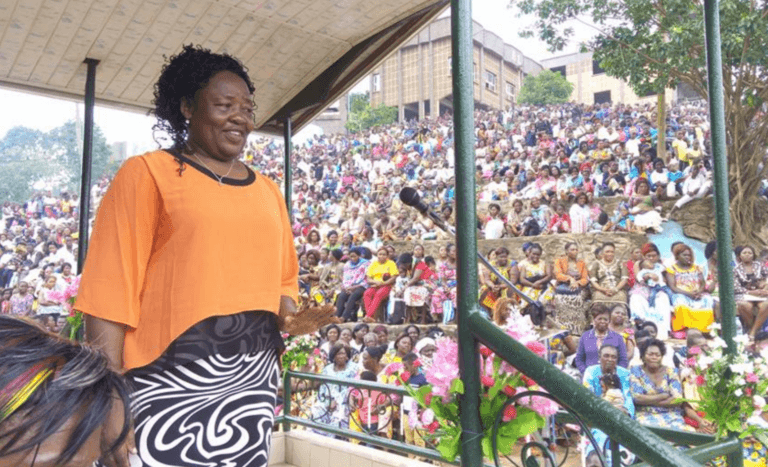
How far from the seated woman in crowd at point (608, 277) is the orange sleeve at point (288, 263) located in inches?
298

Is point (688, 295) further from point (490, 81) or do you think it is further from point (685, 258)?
point (490, 81)

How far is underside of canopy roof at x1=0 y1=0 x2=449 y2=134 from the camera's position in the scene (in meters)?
2.54

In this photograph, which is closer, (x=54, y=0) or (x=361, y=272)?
(x=54, y=0)

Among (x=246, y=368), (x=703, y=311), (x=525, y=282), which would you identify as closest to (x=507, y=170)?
(x=525, y=282)

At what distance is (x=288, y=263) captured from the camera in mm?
1786

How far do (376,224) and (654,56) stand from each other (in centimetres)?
591

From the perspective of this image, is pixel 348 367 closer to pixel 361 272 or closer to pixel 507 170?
pixel 361 272

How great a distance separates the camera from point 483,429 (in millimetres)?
1324

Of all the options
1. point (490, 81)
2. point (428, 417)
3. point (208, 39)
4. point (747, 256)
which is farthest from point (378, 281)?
point (490, 81)

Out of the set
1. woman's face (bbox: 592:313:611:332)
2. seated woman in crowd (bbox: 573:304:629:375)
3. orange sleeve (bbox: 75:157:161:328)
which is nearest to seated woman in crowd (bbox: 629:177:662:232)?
woman's face (bbox: 592:313:611:332)

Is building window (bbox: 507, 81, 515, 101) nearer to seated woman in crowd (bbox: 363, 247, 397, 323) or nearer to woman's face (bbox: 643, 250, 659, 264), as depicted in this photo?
seated woman in crowd (bbox: 363, 247, 397, 323)

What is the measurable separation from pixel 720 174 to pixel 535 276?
7.64 metres

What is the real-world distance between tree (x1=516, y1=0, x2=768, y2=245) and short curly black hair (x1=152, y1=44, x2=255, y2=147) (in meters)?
9.41

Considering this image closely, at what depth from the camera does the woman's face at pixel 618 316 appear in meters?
6.38
